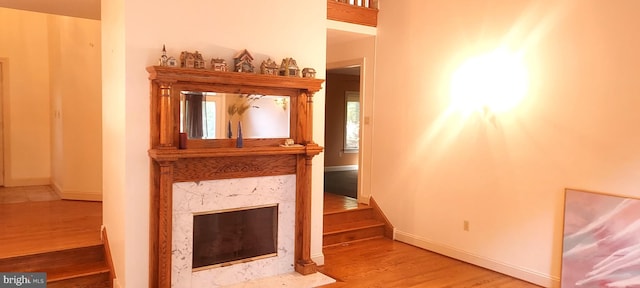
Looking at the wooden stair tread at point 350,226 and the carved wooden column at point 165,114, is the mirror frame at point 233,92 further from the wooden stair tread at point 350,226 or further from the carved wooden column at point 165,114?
the wooden stair tread at point 350,226

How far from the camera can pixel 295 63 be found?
3988 millimetres

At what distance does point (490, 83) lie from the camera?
14.3 ft

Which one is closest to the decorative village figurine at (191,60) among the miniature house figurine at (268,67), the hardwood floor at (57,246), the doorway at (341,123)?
the miniature house figurine at (268,67)

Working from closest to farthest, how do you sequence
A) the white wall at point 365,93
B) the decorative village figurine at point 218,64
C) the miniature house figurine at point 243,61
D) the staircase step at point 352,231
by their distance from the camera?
the decorative village figurine at point 218,64
the miniature house figurine at point 243,61
the staircase step at point 352,231
the white wall at point 365,93

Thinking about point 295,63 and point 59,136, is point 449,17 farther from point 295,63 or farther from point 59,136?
point 59,136

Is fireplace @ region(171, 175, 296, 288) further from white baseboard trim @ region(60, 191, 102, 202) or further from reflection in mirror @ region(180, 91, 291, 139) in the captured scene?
white baseboard trim @ region(60, 191, 102, 202)

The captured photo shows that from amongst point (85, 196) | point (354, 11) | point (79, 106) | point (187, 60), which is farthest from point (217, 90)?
point (85, 196)

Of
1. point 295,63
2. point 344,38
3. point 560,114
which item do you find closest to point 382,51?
point 344,38

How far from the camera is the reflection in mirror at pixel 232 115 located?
3514 millimetres

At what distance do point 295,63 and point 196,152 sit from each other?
4.08 ft

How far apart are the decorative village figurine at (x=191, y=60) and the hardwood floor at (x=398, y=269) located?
7.15ft

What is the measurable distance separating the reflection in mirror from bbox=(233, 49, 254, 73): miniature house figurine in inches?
8.8

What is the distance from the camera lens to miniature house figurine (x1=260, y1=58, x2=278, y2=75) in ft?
12.5

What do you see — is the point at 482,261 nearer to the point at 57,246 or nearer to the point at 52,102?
the point at 57,246
